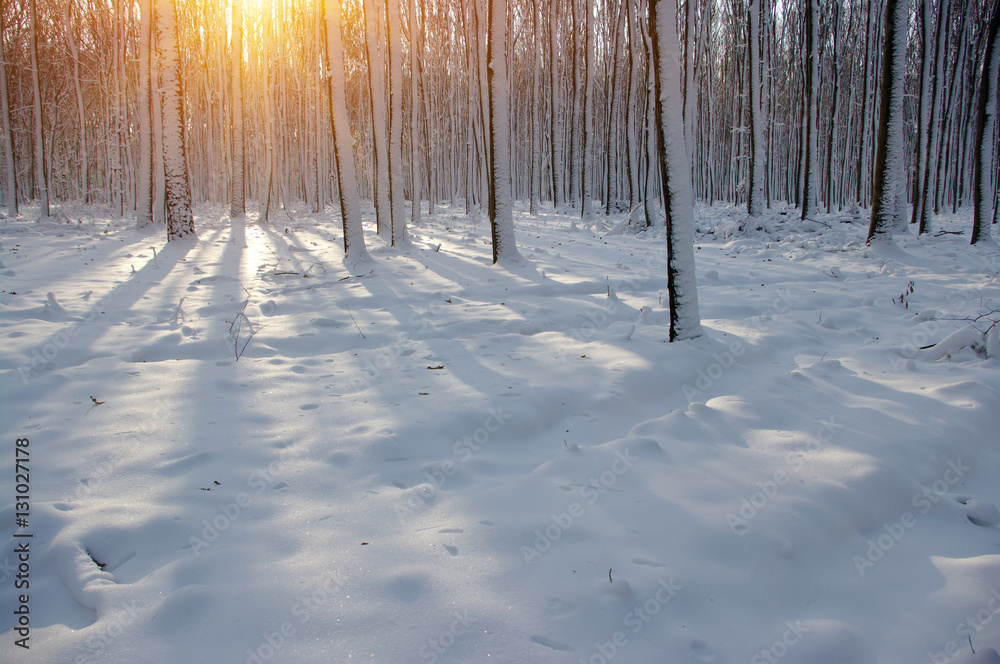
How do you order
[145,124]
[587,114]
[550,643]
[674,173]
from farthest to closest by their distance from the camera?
1. [587,114]
2. [145,124]
3. [674,173]
4. [550,643]

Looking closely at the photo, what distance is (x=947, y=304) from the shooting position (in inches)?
209

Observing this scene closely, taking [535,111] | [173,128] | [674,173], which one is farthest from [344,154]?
[535,111]

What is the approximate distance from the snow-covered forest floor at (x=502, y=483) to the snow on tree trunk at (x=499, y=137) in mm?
2515

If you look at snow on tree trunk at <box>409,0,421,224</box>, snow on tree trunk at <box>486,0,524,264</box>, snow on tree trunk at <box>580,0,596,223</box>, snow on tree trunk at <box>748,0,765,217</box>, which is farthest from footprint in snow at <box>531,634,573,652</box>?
snow on tree trunk at <box>580,0,596,223</box>

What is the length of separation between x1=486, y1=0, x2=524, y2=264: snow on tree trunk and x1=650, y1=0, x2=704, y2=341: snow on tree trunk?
3.46m

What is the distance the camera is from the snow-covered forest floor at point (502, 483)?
162 centimetres

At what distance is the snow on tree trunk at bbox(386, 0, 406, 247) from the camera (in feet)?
30.5

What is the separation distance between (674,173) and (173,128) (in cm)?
930

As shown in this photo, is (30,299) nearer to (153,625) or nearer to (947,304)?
(153,625)

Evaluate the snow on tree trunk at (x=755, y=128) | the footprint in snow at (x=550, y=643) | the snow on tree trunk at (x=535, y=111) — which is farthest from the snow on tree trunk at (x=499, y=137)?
the snow on tree trunk at (x=535, y=111)

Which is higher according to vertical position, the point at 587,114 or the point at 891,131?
the point at 587,114

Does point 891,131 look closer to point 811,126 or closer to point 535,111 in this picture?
point 811,126

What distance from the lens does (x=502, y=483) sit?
2.41 m

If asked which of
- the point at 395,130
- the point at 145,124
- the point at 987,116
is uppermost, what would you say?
the point at 145,124
